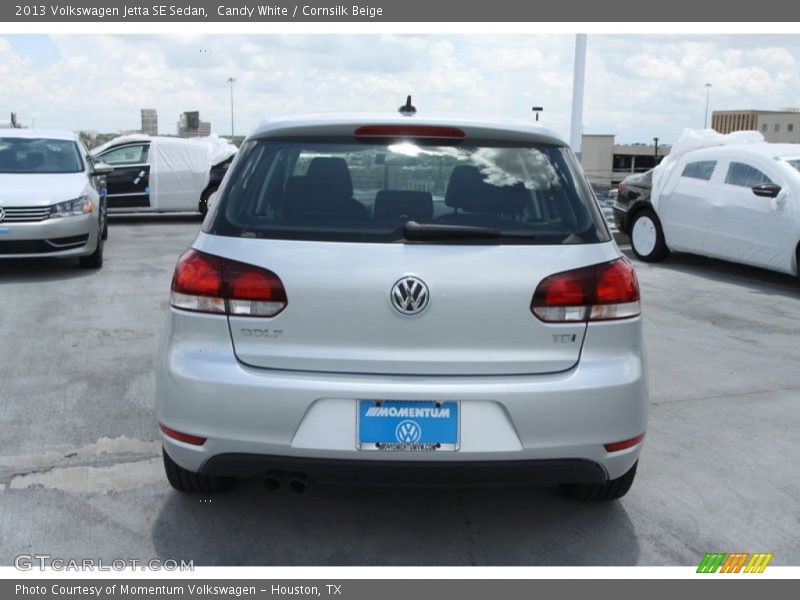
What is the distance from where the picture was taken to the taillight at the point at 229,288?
118 inches

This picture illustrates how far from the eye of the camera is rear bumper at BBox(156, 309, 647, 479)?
2.96m

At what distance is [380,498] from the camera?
3.79 metres

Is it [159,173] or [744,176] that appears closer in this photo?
[744,176]

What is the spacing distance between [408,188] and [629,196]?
31.0 feet

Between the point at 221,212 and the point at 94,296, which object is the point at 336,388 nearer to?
the point at 221,212

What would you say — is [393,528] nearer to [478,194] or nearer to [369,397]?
[369,397]

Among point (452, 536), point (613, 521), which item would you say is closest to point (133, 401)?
point (452, 536)

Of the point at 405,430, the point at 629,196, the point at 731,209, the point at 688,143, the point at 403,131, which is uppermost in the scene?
the point at 403,131

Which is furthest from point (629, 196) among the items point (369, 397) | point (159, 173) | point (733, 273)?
point (369, 397)

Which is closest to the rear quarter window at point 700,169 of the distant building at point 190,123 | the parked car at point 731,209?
the parked car at point 731,209

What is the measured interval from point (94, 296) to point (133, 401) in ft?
12.1

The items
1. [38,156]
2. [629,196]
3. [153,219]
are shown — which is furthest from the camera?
[153,219]

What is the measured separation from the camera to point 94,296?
8438mm

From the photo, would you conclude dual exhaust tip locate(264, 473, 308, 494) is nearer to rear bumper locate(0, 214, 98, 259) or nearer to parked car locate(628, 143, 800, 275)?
rear bumper locate(0, 214, 98, 259)
